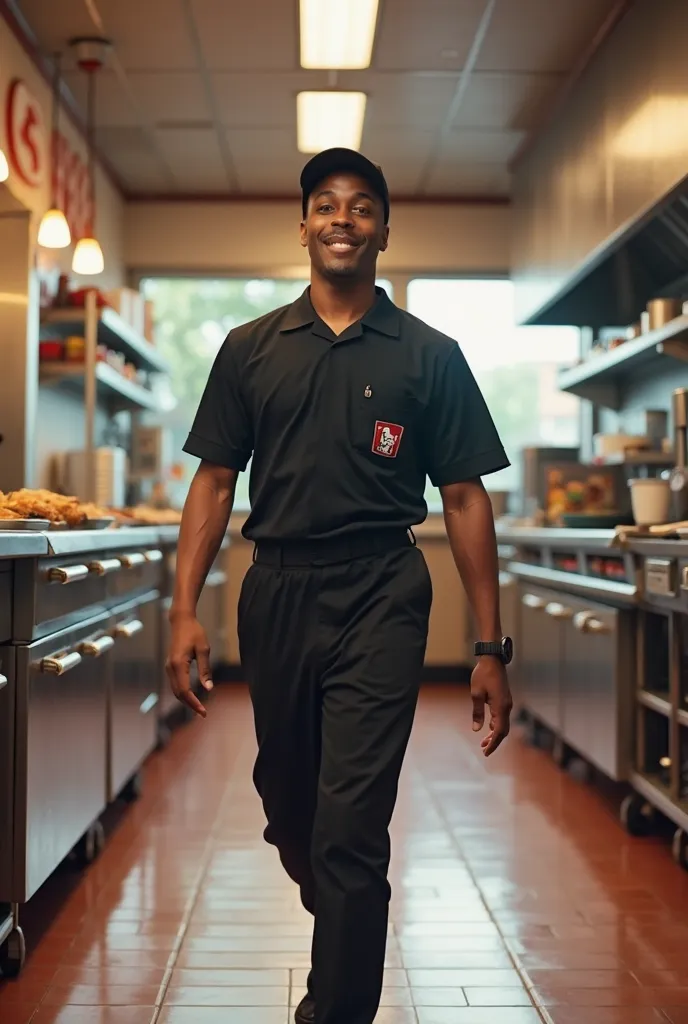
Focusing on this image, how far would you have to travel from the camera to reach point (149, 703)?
434 centimetres

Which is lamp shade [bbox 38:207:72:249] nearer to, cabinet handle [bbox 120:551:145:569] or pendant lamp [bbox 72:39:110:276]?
pendant lamp [bbox 72:39:110:276]

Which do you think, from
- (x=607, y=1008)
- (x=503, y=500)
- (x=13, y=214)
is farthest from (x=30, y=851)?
(x=503, y=500)

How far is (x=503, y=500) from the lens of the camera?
297 inches

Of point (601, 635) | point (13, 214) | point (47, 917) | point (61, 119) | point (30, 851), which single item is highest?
point (61, 119)

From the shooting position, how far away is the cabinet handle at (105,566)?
3.18 m

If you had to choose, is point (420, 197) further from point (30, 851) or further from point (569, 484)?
point (30, 851)

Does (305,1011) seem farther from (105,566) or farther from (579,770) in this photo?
(579,770)

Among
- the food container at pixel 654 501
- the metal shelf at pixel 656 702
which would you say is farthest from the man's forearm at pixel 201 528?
the food container at pixel 654 501

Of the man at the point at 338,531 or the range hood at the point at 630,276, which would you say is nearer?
the man at the point at 338,531

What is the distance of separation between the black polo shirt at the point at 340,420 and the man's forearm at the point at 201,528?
4cm

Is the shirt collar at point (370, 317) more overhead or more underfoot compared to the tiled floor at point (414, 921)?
more overhead

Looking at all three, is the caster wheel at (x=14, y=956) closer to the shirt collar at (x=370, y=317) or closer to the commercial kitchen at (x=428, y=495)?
the commercial kitchen at (x=428, y=495)

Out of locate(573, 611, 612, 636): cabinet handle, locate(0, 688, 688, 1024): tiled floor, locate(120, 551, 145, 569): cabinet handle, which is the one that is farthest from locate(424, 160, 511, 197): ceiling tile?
locate(0, 688, 688, 1024): tiled floor

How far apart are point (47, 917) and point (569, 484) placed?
3.47 metres
